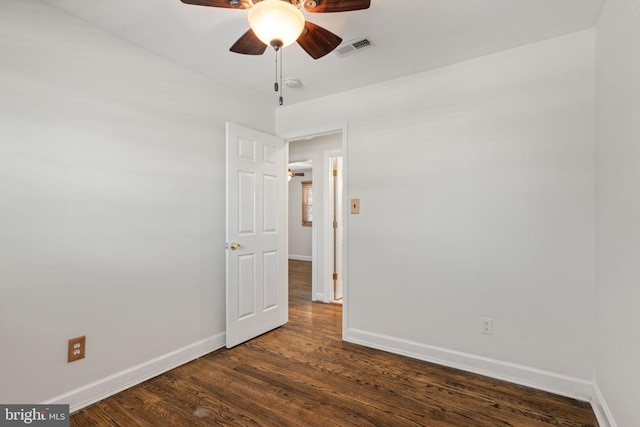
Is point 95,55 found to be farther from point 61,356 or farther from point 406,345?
point 406,345

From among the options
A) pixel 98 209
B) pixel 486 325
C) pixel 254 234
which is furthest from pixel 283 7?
pixel 486 325

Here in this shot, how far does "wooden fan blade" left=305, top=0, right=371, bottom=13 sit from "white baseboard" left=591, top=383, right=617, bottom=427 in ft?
8.18

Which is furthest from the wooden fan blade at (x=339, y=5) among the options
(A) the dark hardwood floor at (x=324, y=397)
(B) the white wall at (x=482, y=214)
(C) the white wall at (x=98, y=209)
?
(A) the dark hardwood floor at (x=324, y=397)

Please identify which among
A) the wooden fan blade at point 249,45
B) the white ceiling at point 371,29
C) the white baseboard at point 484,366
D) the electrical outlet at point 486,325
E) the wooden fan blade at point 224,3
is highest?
the white ceiling at point 371,29

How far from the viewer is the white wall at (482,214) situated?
2.16 metres

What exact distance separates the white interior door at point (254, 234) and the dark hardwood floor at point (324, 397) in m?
0.39

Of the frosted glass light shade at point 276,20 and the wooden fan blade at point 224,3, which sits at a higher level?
the wooden fan blade at point 224,3

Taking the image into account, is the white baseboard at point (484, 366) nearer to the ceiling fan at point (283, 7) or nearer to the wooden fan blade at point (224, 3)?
the ceiling fan at point (283, 7)

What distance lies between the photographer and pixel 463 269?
2533mm

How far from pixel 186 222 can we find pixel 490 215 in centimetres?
243

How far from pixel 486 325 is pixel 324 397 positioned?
1337 millimetres

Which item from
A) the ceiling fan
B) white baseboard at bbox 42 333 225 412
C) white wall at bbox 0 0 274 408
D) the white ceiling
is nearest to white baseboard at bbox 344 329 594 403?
white baseboard at bbox 42 333 225 412

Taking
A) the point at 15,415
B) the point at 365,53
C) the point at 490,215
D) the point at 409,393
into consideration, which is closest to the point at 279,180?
the point at 365,53

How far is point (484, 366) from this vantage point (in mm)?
2432
